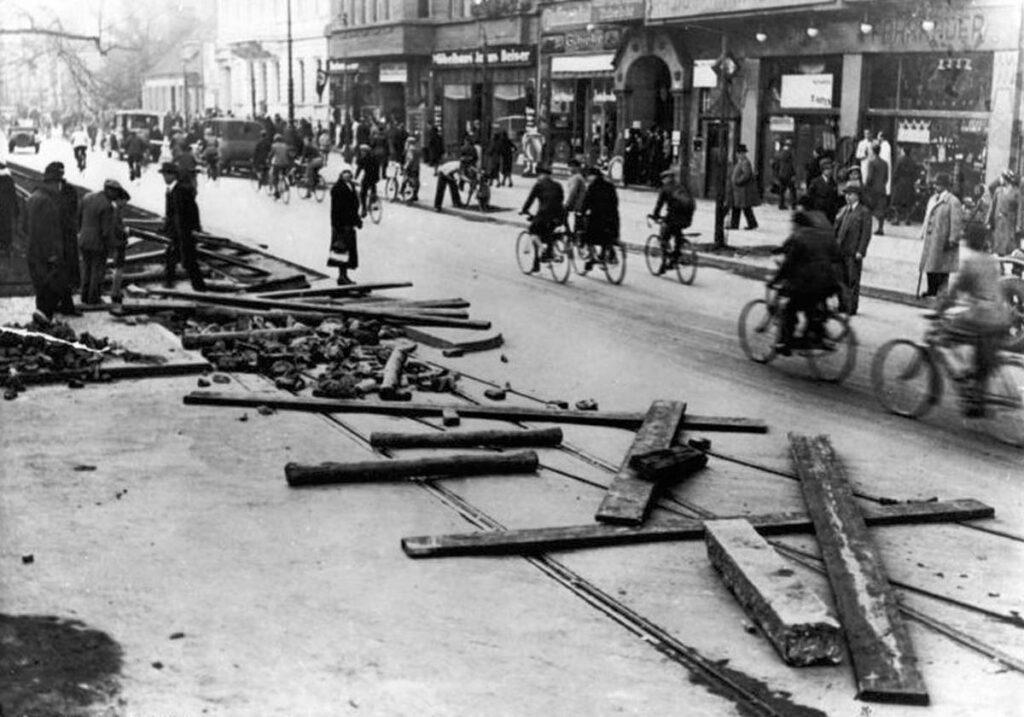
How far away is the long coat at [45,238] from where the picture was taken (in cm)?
1528

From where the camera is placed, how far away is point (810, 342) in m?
13.2

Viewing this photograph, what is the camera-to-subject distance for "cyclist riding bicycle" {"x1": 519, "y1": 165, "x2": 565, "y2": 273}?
2030 centimetres

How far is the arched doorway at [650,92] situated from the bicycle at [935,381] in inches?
1072

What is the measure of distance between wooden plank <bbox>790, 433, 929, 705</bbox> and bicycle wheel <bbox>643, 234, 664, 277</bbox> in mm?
11199

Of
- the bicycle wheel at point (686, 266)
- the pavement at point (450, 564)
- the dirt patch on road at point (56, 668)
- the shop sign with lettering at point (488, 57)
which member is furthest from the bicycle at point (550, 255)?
the shop sign with lettering at point (488, 57)

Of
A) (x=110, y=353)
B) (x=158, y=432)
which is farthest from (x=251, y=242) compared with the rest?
(x=158, y=432)

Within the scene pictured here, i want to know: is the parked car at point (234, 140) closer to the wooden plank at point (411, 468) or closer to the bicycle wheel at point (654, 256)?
the bicycle wheel at point (654, 256)

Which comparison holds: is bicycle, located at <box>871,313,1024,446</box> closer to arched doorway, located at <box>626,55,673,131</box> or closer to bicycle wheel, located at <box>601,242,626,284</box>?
bicycle wheel, located at <box>601,242,626,284</box>

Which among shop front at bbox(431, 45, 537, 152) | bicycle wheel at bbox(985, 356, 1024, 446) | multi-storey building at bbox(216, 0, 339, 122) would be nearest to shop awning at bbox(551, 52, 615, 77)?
shop front at bbox(431, 45, 537, 152)

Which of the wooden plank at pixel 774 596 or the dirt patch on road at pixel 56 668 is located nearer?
the dirt patch on road at pixel 56 668

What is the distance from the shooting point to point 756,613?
6.69 meters

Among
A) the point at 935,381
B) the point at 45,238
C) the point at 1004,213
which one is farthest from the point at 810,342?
the point at 45,238

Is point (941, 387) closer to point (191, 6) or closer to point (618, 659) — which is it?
point (618, 659)

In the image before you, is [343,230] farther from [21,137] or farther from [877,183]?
[21,137]
